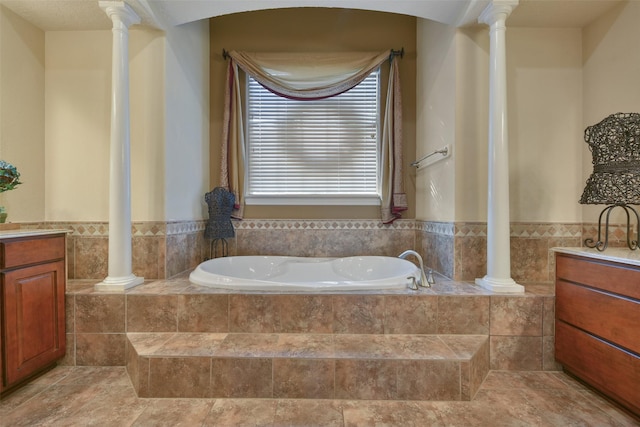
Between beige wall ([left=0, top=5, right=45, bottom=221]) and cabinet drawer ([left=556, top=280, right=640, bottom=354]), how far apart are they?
3657 millimetres

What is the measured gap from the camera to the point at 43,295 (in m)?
1.76

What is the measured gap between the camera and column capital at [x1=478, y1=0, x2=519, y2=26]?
6.31 ft

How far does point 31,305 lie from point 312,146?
2.32 meters

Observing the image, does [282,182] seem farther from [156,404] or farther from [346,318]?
[156,404]

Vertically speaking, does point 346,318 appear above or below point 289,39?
below

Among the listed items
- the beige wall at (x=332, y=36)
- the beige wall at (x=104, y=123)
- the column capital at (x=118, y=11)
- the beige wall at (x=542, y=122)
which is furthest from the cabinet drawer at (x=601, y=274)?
the column capital at (x=118, y=11)

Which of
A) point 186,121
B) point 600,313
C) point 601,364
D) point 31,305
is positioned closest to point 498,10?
point 600,313

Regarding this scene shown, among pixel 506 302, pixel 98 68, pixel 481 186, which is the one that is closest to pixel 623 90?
pixel 481 186

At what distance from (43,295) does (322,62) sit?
8.79ft

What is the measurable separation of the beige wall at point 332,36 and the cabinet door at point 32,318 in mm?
2076

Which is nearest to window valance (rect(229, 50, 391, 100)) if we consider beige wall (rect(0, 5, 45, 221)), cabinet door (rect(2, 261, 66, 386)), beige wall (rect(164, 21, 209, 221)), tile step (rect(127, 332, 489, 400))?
beige wall (rect(164, 21, 209, 221))

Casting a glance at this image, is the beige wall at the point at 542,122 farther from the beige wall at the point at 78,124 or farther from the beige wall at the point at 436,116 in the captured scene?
the beige wall at the point at 78,124

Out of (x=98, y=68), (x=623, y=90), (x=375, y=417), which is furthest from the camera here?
(x=98, y=68)

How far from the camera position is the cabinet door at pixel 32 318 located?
5.15ft
